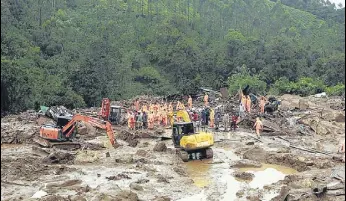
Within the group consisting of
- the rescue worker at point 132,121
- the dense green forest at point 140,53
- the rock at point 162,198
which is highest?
the dense green forest at point 140,53

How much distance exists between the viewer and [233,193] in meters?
16.4

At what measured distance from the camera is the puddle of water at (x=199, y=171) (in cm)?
1808

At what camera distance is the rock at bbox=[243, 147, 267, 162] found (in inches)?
855

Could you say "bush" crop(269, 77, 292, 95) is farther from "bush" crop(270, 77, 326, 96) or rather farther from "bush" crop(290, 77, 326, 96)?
"bush" crop(290, 77, 326, 96)

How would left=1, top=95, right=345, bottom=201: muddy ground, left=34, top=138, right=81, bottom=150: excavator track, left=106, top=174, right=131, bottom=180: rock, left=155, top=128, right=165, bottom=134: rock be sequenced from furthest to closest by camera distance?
left=155, top=128, right=165, bottom=134: rock → left=34, top=138, right=81, bottom=150: excavator track → left=106, top=174, right=131, bottom=180: rock → left=1, top=95, right=345, bottom=201: muddy ground

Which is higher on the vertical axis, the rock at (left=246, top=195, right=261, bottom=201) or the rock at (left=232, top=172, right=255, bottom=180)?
the rock at (left=232, top=172, right=255, bottom=180)

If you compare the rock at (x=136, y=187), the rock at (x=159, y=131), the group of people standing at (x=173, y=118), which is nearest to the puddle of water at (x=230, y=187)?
the rock at (x=136, y=187)

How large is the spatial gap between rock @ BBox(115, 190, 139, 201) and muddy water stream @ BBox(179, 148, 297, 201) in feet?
6.05

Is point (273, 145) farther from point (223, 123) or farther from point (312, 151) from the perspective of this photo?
point (223, 123)

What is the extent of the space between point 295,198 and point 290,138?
46.0 feet

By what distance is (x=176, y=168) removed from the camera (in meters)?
19.7

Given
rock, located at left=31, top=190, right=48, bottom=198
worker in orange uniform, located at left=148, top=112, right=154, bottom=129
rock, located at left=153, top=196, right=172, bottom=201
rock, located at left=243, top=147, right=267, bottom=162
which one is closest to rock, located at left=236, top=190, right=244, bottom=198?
rock, located at left=153, top=196, right=172, bottom=201

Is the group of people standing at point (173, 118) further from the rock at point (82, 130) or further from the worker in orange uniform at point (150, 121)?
the rock at point (82, 130)

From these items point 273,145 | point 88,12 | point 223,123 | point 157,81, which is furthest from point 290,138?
point 88,12
